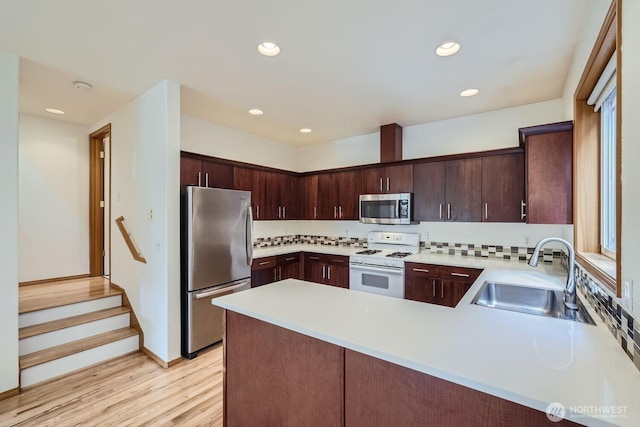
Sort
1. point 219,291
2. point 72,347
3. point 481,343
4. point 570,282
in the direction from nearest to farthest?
point 481,343 < point 570,282 < point 72,347 < point 219,291

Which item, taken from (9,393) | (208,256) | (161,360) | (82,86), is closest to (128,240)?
(208,256)

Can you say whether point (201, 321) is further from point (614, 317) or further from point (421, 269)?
point (614, 317)

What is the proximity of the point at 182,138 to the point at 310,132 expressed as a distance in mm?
1816

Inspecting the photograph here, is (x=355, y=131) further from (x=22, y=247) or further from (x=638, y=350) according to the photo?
(x=22, y=247)

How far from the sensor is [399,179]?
3.88m

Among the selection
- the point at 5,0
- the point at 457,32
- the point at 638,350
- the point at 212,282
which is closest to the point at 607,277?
the point at 638,350

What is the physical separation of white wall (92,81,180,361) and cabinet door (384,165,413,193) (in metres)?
2.64

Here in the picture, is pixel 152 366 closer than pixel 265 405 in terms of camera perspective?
No

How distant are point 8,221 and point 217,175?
1801 mm

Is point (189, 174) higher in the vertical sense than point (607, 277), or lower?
higher

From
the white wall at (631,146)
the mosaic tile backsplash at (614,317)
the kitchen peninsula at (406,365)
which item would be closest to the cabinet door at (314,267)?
the kitchen peninsula at (406,365)

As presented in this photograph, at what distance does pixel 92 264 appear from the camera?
14.3 ft

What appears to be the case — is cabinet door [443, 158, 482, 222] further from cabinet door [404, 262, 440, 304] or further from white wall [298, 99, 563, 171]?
cabinet door [404, 262, 440, 304]

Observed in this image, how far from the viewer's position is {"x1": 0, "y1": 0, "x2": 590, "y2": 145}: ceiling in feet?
5.79
